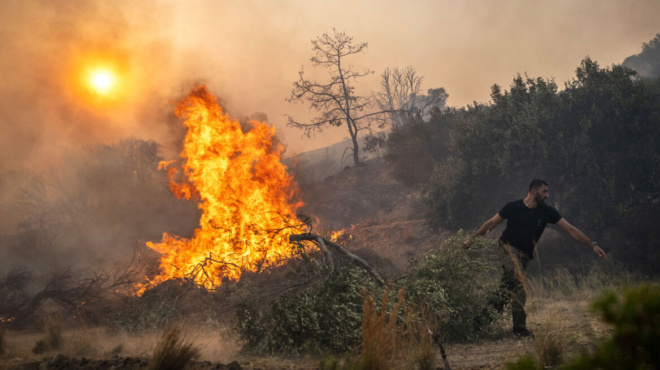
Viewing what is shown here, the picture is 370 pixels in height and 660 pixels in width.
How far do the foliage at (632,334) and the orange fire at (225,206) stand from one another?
29.3 feet

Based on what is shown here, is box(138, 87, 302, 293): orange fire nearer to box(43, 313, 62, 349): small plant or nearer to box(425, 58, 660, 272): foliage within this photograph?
box(43, 313, 62, 349): small plant

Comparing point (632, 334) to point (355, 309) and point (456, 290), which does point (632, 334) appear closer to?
point (355, 309)

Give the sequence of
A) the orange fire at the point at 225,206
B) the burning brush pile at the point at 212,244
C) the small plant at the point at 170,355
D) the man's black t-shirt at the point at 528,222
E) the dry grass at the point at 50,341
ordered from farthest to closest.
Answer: the orange fire at the point at 225,206
the burning brush pile at the point at 212,244
the dry grass at the point at 50,341
the man's black t-shirt at the point at 528,222
the small plant at the point at 170,355

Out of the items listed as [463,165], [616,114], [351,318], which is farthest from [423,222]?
[351,318]

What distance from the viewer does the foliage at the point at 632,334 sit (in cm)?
194

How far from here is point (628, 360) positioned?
1.94 m

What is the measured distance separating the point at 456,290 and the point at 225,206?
721cm

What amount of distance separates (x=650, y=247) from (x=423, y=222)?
34.6 ft

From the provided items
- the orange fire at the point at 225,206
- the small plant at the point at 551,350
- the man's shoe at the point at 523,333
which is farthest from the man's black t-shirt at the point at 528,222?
the orange fire at the point at 225,206

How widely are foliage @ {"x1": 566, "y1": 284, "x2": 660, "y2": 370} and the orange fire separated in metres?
8.92

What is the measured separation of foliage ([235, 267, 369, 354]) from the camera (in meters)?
6.37

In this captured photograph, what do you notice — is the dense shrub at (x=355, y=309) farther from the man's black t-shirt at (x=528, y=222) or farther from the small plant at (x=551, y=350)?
the small plant at (x=551, y=350)

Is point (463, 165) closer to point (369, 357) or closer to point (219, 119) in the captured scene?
point (219, 119)

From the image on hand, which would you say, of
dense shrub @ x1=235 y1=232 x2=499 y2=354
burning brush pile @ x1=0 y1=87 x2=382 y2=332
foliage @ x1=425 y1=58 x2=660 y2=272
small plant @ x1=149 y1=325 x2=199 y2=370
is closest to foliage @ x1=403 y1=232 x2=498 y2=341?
dense shrub @ x1=235 y1=232 x2=499 y2=354
